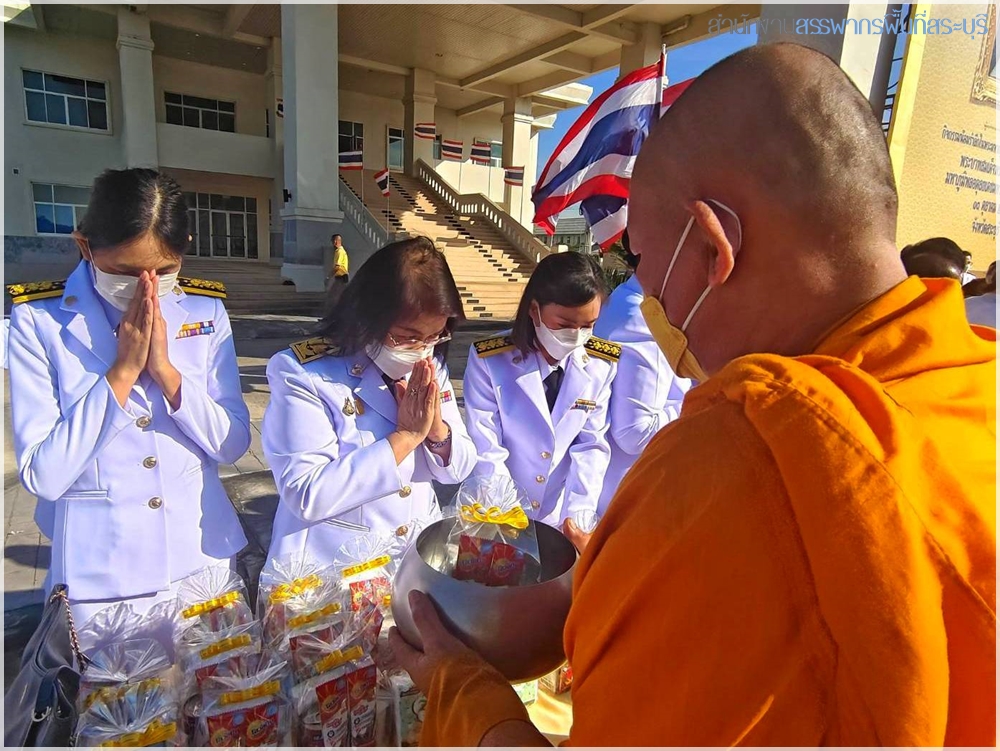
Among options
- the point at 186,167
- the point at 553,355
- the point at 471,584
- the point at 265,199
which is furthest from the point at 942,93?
the point at 265,199

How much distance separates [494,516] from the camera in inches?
49.1

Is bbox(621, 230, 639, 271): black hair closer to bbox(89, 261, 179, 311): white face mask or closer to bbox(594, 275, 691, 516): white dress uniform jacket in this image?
bbox(594, 275, 691, 516): white dress uniform jacket

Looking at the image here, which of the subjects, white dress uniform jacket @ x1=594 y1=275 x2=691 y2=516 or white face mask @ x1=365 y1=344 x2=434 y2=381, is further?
white dress uniform jacket @ x1=594 y1=275 x2=691 y2=516

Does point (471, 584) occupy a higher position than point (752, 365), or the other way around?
point (752, 365)

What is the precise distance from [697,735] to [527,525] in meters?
0.63

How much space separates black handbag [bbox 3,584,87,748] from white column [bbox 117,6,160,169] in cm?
1933

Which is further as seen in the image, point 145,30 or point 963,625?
point 145,30

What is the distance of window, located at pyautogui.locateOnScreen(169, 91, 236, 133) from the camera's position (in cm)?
1972

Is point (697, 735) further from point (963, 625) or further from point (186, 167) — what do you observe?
point (186, 167)

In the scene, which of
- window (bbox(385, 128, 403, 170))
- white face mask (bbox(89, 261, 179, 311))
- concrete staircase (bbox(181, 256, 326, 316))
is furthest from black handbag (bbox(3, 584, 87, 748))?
window (bbox(385, 128, 403, 170))

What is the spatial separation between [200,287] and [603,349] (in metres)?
1.71

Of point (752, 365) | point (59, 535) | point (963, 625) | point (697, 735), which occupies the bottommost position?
point (59, 535)

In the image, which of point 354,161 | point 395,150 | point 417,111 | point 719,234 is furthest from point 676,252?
point 395,150

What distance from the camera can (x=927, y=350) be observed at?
727 mm
